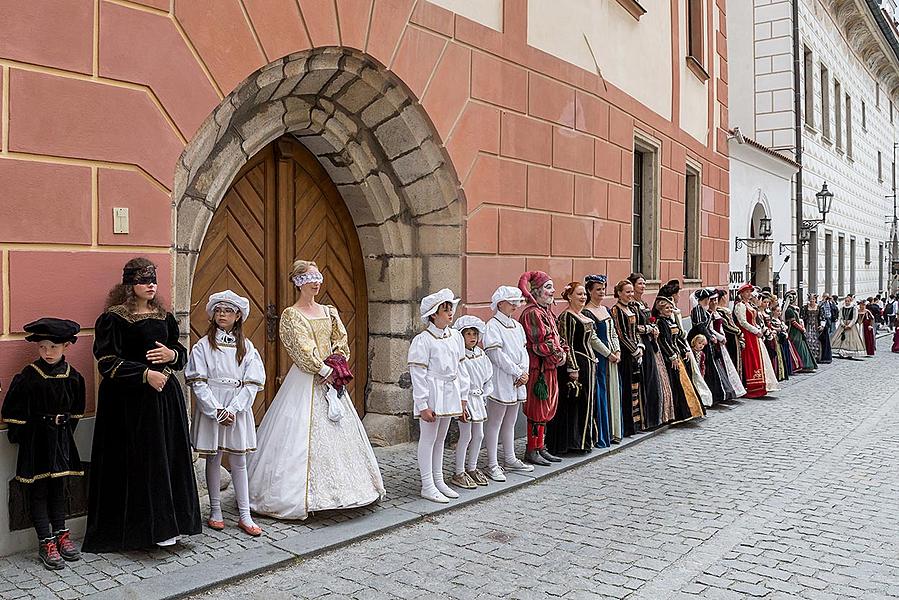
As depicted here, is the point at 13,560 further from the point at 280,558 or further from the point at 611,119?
the point at 611,119

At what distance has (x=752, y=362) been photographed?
471 inches

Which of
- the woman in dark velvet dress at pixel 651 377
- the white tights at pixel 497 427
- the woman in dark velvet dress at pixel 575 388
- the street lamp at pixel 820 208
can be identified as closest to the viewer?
the white tights at pixel 497 427

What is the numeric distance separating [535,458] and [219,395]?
10.6 feet

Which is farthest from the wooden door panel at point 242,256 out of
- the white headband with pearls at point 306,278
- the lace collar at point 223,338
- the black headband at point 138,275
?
the black headband at point 138,275

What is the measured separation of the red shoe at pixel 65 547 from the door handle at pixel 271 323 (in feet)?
9.13

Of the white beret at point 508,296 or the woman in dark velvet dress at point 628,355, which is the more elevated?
the white beret at point 508,296

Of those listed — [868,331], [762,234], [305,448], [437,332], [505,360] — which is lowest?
[305,448]

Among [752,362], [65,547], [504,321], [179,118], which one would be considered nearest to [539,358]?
[504,321]

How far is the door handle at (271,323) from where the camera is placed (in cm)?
696

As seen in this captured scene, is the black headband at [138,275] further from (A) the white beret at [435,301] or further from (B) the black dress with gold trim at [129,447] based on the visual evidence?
(A) the white beret at [435,301]

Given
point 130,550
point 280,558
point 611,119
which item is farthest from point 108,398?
point 611,119

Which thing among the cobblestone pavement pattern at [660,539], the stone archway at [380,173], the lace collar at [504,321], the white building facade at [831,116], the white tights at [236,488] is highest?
the white building facade at [831,116]

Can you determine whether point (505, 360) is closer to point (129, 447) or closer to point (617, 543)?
point (617, 543)

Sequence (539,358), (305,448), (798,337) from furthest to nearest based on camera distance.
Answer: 1. (798,337)
2. (539,358)
3. (305,448)
